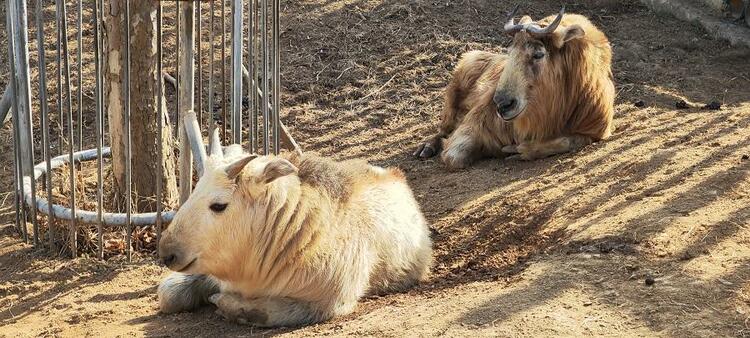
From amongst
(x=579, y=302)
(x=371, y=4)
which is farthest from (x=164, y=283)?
(x=371, y=4)

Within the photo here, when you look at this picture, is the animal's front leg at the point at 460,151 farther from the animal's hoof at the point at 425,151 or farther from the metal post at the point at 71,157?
the metal post at the point at 71,157

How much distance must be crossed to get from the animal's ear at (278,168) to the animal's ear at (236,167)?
0.32ft

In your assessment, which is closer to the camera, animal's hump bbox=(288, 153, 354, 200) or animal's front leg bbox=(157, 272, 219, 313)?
animal's hump bbox=(288, 153, 354, 200)

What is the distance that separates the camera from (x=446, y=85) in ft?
34.0

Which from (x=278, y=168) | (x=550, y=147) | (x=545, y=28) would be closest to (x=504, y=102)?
(x=550, y=147)

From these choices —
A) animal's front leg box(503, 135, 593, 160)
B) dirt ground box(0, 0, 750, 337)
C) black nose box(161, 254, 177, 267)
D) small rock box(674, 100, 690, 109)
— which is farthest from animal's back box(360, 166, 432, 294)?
small rock box(674, 100, 690, 109)

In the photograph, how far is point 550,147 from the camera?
8445mm

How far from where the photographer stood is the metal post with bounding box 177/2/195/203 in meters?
5.61

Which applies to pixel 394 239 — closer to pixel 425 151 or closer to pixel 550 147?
pixel 550 147

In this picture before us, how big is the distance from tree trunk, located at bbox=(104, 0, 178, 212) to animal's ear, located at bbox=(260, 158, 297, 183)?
1503mm

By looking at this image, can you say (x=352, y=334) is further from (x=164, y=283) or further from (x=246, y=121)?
(x=246, y=121)

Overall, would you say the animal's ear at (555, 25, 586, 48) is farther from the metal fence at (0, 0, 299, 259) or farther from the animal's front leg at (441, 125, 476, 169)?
the metal fence at (0, 0, 299, 259)

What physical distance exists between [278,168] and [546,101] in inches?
144

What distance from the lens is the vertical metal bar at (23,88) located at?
678 centimetres
